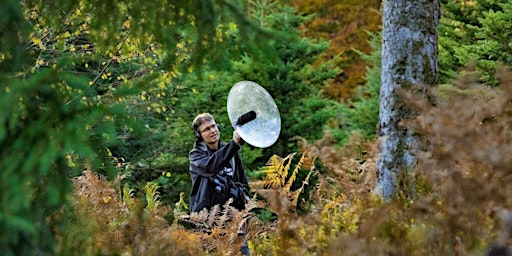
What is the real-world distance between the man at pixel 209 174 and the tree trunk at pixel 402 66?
131 cm

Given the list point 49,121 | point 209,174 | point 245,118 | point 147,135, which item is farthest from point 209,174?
point 49,121

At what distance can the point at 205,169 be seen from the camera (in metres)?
6.83

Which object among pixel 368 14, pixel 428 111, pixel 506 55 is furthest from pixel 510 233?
pixel 368 14

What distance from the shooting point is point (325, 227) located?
4.23 m

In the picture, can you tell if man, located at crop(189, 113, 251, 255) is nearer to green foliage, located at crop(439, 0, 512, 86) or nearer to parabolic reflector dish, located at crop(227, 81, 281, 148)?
parabolic reflector dish, located at crop(227, 81, 281, 148)

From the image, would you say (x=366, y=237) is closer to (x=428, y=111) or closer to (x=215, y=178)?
(x=428, y=111)

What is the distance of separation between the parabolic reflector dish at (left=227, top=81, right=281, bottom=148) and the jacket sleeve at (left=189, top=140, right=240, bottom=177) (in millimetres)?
156

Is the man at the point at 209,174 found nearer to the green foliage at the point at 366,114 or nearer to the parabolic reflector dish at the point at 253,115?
the parabolic reflector dish at the point at 253,115

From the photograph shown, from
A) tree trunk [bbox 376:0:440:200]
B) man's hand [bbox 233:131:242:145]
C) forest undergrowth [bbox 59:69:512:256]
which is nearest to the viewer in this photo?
forest undergrowth [bbox 59:69:512:256]

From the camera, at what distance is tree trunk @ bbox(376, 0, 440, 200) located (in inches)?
240

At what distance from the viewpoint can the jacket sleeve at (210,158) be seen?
661 cm

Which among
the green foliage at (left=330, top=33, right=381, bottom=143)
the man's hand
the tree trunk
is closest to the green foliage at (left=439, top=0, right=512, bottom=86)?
the green foliage at (left=330, top=33, right=381, bottom=143)

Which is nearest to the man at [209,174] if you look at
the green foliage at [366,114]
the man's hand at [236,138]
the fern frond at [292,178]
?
the man's hand at [236,138]

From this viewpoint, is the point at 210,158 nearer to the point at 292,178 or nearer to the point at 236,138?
the point at 236,138
